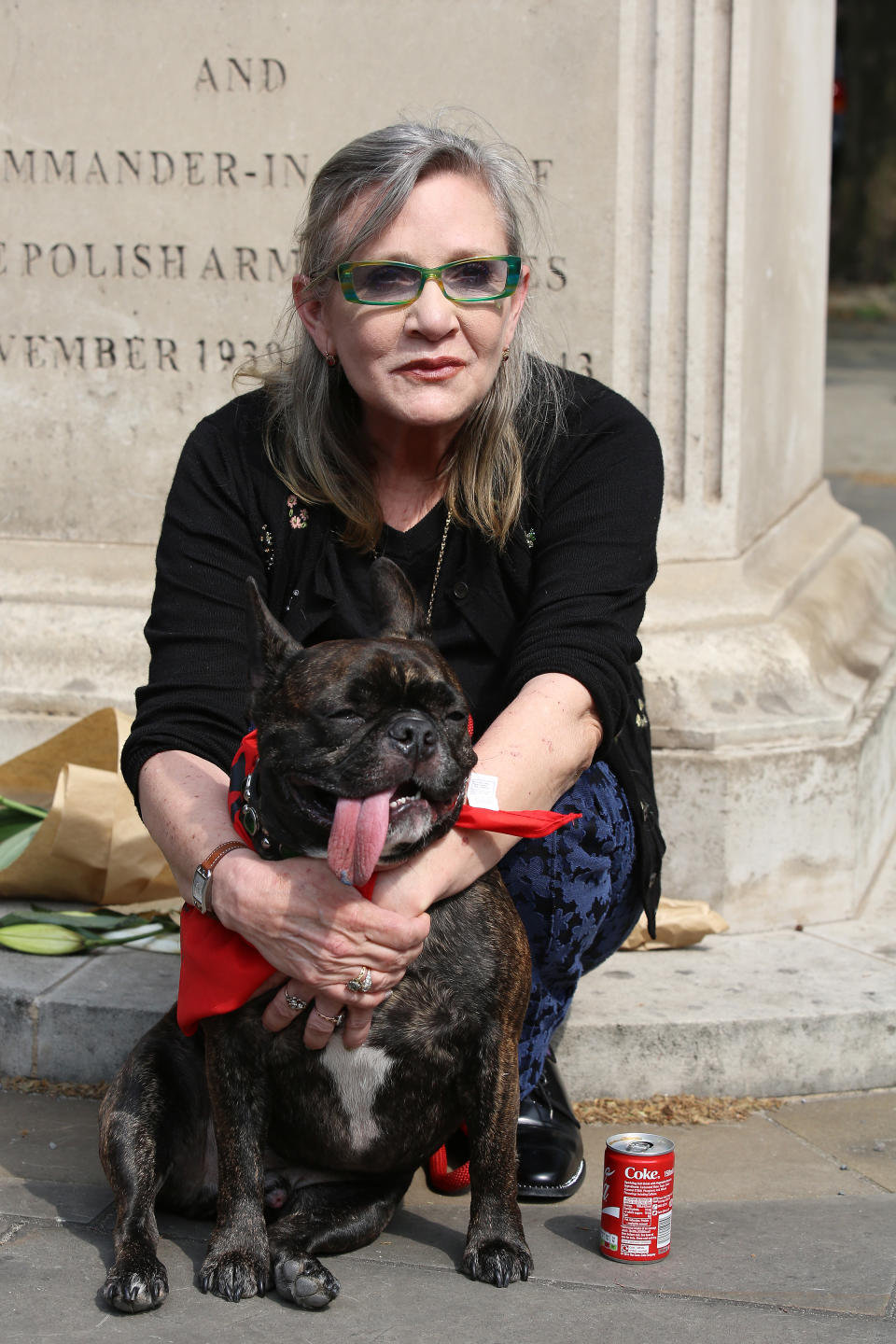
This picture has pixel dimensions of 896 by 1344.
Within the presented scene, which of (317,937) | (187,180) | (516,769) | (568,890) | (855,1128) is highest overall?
(187,180)

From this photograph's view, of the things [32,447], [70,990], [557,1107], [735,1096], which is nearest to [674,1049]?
[735,1096]

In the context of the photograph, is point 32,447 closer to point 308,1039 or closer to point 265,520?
point 265,520

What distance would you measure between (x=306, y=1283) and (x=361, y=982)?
0.50 m

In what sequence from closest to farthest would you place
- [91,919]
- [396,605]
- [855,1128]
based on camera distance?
1. [396,605]
2. [855,1128]
3. [91,919]

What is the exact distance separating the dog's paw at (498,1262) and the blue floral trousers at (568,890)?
0.56 meters

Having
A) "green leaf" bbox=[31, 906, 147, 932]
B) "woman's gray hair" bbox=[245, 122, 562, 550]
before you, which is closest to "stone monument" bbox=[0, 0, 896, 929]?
"green leaf" bbox=[31, 906, 147, 932]

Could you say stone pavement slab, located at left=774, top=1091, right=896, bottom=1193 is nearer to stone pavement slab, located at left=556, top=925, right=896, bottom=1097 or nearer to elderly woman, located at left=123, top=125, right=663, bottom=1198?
stone pavement slab, located at left=556, top=925, right=896, bottom=1097

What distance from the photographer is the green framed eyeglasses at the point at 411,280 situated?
301 centimetres

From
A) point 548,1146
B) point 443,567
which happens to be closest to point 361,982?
point 548,1146

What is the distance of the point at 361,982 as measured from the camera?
257 cm

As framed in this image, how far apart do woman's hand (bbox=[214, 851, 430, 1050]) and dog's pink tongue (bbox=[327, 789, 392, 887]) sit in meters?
0.14

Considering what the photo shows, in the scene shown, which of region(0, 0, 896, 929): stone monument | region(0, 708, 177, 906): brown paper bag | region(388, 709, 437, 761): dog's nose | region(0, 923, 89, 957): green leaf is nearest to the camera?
region(388, 709, 437, 761): dog's nose

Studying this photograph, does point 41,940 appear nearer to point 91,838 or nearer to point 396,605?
point 91,838

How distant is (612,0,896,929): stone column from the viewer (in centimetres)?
429
